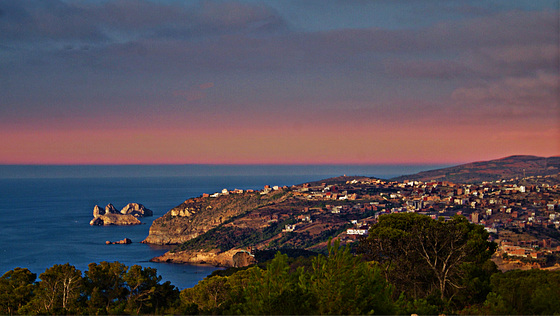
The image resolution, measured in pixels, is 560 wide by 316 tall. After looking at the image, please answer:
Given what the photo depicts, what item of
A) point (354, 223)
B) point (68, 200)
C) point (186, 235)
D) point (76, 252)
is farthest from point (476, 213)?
point (68, 200)

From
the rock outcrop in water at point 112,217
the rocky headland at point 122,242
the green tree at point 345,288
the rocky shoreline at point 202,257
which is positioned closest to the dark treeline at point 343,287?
the green tree at point 345,288

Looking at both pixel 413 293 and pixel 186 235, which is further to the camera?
pixel 186 235

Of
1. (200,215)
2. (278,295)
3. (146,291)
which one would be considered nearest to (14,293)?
(146,291)

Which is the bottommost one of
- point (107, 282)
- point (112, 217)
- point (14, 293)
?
point (112, 217)

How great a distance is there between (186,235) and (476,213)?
53.4 metres

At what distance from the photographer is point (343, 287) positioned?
855cm

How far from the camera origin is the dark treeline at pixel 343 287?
8656 millimetres

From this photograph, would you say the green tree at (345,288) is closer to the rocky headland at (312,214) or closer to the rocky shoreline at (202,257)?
the rocky headland at (312,214)

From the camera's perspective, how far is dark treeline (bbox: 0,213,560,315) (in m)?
8.66

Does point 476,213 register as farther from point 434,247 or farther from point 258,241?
point 434,247

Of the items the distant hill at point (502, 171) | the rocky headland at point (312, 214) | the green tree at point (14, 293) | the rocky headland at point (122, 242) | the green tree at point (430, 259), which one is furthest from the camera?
the distant hill at point (502, 171)

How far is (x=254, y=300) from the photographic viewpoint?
890 cm

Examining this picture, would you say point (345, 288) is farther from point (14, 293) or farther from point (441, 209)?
point (441, 209)

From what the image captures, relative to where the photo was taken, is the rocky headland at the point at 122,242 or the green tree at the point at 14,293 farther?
the rocky headland at the point at 122,242
